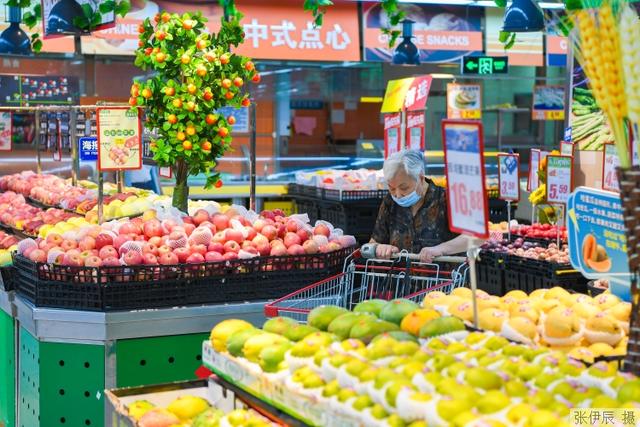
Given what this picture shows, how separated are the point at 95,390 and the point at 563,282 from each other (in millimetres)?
2840

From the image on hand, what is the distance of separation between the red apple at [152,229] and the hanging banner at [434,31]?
8712 millimetres

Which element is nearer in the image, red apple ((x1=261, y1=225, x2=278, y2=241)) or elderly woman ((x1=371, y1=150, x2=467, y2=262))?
red apple ((x1=261, y1=225, x2=278, y2=241))

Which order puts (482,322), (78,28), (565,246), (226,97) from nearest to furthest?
(482,322) < (226,97) < (565,246) < (78,28)

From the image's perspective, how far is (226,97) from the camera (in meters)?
5.38

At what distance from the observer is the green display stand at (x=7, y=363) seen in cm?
510

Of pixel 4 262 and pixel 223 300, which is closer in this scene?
pixel 223 300

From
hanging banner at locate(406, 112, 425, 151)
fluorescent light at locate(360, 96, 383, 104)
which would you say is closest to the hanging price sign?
hanging banner at locate(406, 112, 425, 151)

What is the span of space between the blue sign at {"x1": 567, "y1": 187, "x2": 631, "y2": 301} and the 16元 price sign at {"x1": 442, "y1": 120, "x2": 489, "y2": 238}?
448mm

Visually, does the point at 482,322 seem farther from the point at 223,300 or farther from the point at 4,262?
the point at 4,262

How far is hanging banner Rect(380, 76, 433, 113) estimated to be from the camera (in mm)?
8531

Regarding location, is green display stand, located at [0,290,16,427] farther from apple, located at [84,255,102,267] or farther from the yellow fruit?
the yellow fruit

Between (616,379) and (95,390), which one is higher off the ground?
(616,379)

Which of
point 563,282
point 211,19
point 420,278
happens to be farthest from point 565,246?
point 211,19

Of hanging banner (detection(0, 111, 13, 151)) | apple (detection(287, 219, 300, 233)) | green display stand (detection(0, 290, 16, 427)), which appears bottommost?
green display stand (detection(0, 290, 16, 427))
